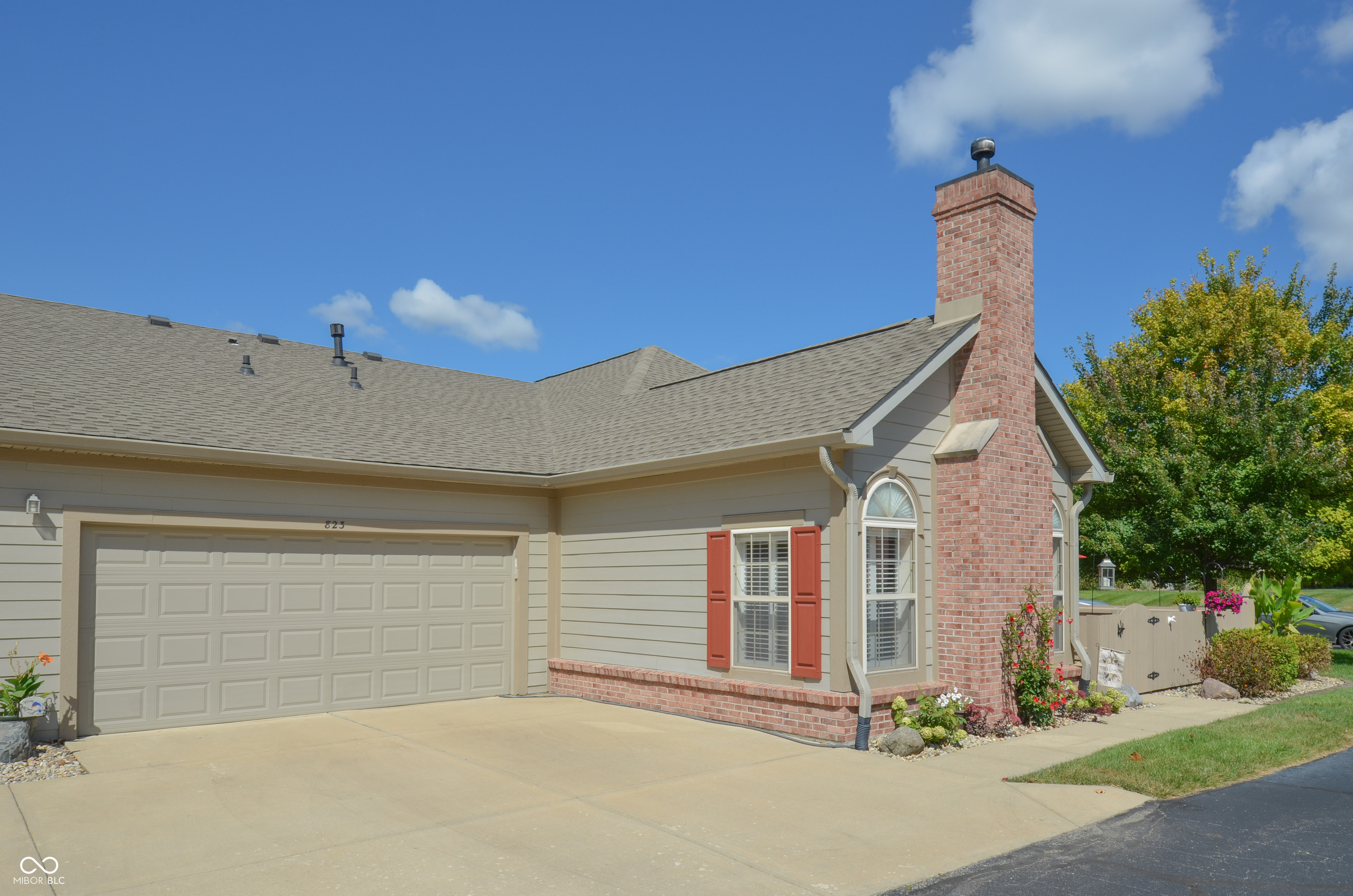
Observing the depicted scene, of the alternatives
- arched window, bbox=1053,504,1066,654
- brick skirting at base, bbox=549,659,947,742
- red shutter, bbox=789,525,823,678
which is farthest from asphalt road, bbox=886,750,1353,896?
arched window, bbox=1053,504,1066,654

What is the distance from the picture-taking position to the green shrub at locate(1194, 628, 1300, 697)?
510 inches

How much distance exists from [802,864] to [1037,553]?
620 cm

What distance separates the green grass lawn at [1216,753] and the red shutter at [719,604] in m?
3.43

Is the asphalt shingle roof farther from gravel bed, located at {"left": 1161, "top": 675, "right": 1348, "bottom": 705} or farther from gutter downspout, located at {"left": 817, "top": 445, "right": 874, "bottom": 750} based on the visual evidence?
gravel bed, located at {"left": 1161, "top": 675, "right": 1348, "bottom": 705}

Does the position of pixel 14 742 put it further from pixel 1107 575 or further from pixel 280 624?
pixel 1107 575

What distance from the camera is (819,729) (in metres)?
9.13

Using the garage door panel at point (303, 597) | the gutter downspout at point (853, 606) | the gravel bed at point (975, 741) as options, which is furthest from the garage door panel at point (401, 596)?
the gravel bed at point (975, 741)

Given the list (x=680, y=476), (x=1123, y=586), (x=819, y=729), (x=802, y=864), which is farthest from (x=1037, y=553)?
(x=1123, y=586)

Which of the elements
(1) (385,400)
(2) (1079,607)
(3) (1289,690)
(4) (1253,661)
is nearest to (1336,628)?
(3) (1289,690)

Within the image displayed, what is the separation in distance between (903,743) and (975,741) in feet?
3.95

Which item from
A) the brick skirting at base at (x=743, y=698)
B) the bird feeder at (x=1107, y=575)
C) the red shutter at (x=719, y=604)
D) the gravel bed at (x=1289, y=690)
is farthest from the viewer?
the bird feeder at (x=1107, y=575)

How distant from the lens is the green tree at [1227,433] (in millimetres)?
15836

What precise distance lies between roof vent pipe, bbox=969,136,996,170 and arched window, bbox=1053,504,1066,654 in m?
4.35

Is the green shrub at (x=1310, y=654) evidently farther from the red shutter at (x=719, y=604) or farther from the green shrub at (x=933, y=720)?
the red shutter at (x=719, y=604)
